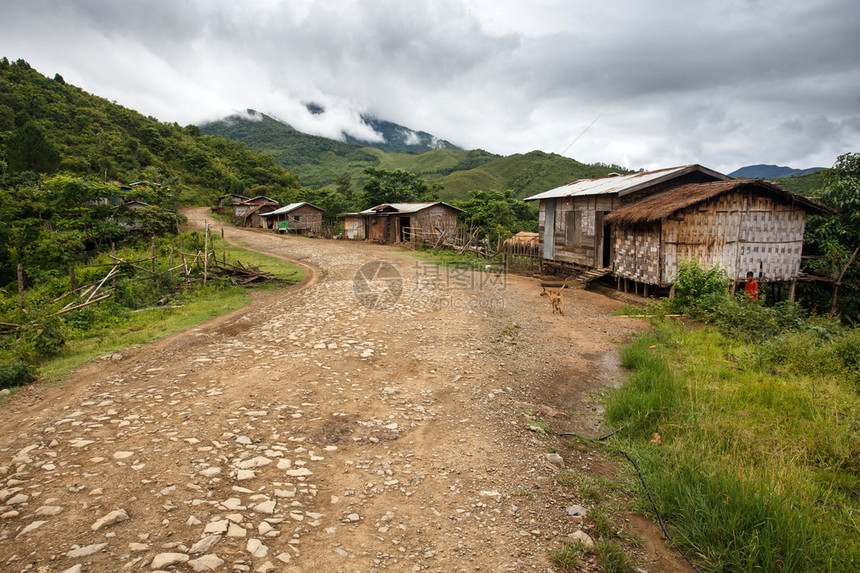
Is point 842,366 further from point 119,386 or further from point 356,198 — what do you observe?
point 356,198

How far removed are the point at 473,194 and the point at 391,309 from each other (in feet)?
92.0

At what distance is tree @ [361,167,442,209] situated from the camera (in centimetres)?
4381

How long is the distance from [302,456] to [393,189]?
134 ft

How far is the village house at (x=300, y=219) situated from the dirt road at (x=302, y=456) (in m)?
37.0

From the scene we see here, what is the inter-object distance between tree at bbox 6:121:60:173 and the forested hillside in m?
0.01

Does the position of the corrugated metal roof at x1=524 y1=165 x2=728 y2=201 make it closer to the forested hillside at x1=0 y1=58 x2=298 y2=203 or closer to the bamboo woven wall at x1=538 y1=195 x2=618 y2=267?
the bamboo woven wall at x1=538 y1=195 x2=618 y2=267

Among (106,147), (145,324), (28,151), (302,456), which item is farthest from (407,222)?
(106,147)

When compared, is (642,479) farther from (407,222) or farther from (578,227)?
(407,222)

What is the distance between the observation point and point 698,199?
43.0 feet

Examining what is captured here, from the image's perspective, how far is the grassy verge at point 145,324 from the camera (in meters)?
7.77

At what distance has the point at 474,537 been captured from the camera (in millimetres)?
3572

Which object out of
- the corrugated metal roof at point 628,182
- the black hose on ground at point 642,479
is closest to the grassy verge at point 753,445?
the black hose on ground at point 642,479

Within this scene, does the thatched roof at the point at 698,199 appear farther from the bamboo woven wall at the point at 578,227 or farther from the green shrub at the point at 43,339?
the green shrub at the point at 43,339

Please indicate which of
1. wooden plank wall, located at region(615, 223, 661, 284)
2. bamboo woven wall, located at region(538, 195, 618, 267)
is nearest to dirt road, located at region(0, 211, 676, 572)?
wooden plank wall, located at region(615, 223, 661, 284)
